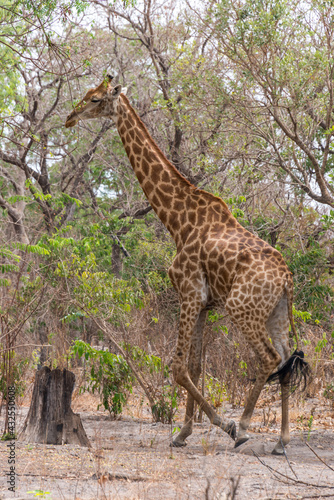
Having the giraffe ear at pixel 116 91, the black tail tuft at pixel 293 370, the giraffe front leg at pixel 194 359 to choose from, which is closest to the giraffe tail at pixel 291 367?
the black tail tuft at pixel 293 370

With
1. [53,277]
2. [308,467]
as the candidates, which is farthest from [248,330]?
[53,277]

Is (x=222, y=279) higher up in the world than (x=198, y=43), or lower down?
lower down

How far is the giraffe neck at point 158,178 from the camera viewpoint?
6.29m

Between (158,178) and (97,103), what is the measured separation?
1.09 metres

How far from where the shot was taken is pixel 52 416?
584cm

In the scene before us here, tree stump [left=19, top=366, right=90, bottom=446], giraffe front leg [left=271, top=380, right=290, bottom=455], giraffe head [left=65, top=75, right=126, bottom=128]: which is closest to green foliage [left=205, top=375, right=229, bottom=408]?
giraffe front leg [left=271, top=380, right=290, bottom=455]

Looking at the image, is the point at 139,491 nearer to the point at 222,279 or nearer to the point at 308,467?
the point at 308,467

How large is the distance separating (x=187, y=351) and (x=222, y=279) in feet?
2.78

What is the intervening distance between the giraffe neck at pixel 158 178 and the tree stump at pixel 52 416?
6.67 ft

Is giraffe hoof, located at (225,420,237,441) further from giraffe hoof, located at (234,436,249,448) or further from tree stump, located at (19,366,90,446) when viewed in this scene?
tree stump, located at (19,366,90,446)

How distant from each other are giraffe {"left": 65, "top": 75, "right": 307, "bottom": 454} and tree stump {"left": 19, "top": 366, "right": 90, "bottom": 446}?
111cm

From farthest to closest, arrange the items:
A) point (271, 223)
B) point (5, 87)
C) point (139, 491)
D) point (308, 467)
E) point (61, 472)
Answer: point (5, 87) → point (271, 223) → point (308, 467) → point (61, 472) → point (139, 491)

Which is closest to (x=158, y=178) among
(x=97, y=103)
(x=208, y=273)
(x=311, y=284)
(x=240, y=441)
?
(x=97, y=103)

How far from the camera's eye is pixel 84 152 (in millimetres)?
18109
